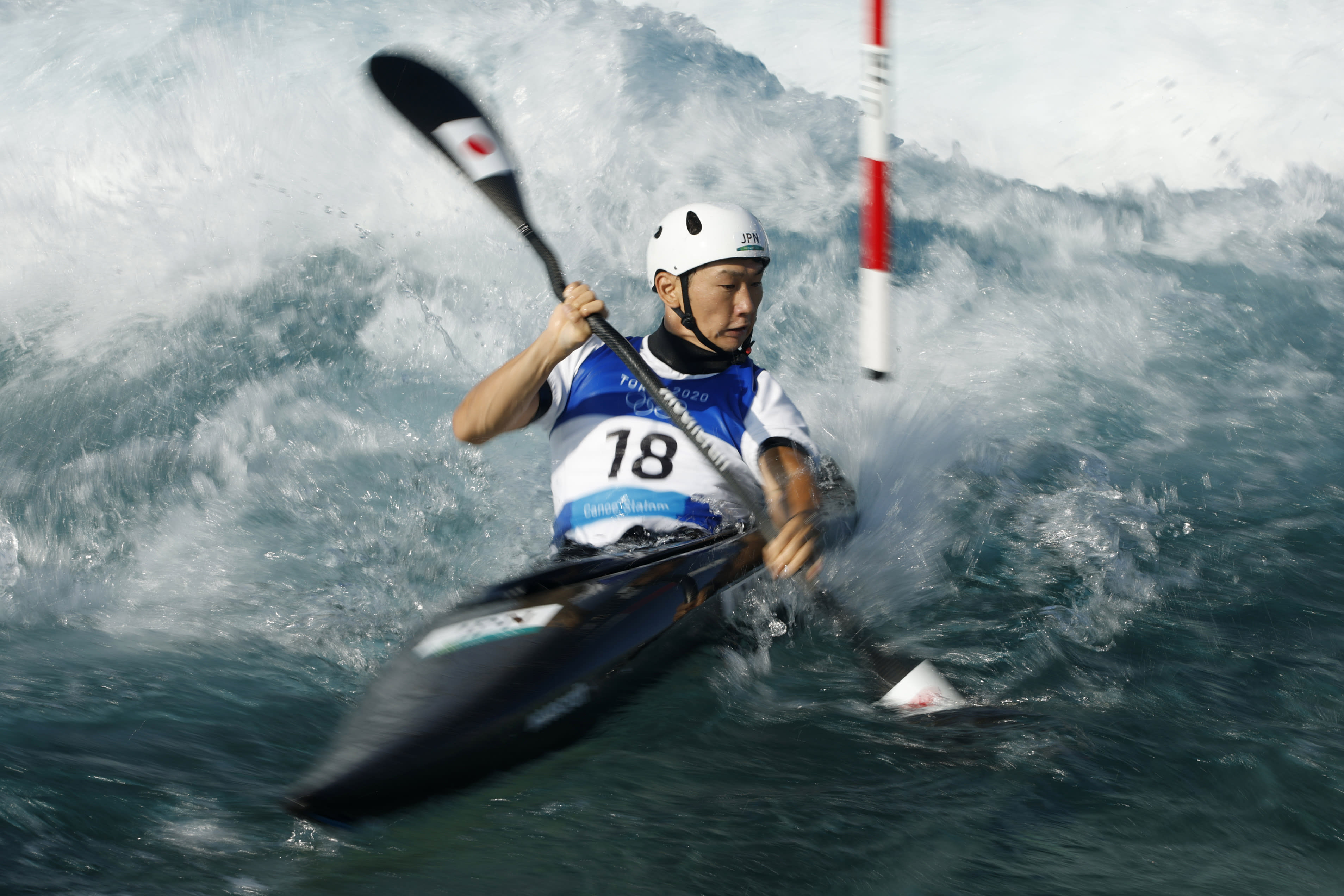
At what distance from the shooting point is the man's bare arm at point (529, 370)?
298cm

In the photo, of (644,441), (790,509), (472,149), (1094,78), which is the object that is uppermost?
(1094,78)

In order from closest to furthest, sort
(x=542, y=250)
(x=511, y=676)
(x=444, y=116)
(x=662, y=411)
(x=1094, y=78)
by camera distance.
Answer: (x=511, y=676) < (x=662, y=411) < (x=542, y=250) < (x=444, y=116) < (x=1094, y=78)

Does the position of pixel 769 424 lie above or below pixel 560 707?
above

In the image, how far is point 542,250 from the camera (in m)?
3.61

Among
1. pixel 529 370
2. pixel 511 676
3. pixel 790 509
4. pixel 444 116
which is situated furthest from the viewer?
pixel 444 116

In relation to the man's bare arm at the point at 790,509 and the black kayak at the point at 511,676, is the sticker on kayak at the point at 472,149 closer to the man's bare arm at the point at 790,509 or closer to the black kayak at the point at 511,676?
the man's bare arm at the point at 790,509

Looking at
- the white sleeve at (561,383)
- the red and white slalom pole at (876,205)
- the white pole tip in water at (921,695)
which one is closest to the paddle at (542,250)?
the white pole tip in water at (921,695)

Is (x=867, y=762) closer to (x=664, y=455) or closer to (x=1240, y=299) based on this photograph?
(x=664, y=455)

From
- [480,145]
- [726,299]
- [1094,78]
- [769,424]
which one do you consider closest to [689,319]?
[726,299]

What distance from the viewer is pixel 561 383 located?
10.9 feet

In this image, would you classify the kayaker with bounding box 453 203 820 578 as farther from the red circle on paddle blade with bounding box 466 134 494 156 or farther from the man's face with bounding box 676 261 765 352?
the red circle on paddle blade with bounding box 466 134 494 156

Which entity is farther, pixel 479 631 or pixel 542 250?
pixel 542 250

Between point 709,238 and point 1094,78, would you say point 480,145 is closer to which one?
point 709,238

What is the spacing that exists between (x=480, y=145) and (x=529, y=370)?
51.8 inches
